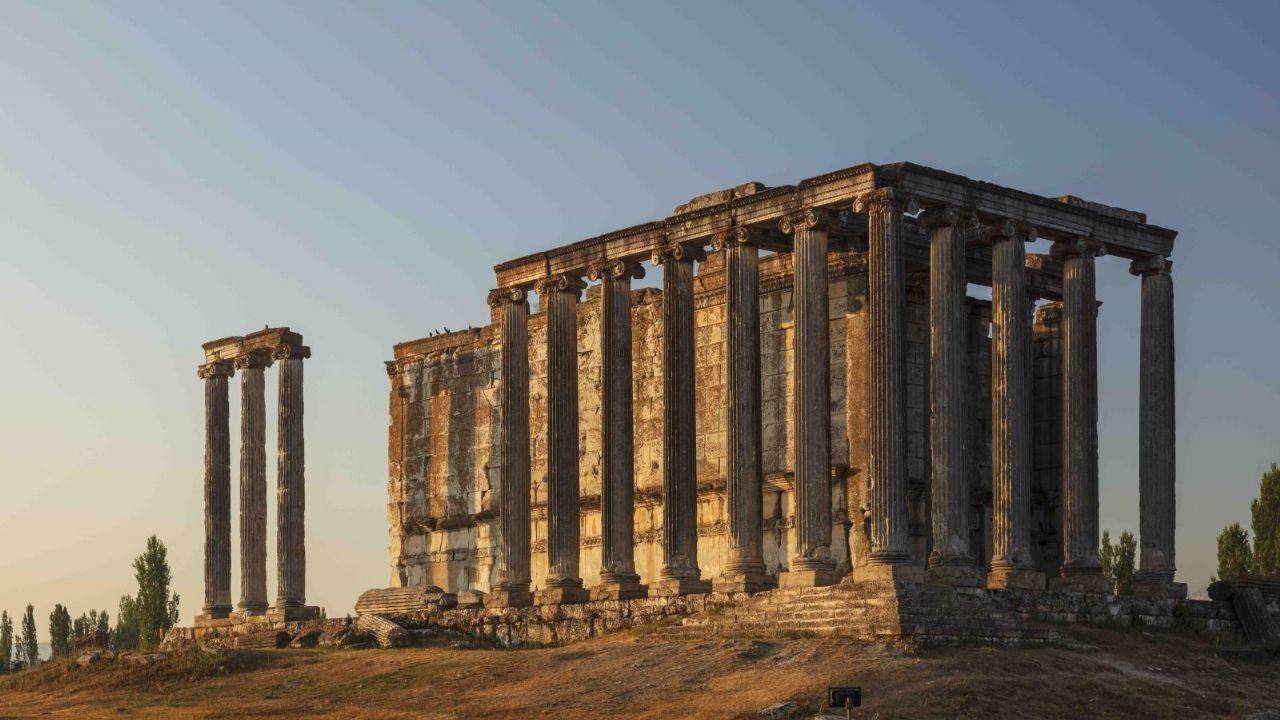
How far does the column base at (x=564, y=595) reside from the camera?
47.8m

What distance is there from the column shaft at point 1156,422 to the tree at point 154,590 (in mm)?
41164

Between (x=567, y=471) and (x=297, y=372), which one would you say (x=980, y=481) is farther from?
(x=297, y=372)

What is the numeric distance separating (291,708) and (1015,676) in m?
13.7

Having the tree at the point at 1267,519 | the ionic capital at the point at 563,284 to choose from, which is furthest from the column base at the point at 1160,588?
the tree at the point at 1267,519

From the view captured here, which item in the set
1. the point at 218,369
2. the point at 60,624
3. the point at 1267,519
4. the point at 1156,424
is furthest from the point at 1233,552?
the point at 60,624

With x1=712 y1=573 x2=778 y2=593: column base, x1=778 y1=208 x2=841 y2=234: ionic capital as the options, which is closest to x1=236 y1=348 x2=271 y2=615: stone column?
x1=712 y1=573 x2=778 y2=593: column base

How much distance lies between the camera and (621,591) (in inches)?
1858

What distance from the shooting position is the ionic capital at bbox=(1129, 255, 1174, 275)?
46.6m

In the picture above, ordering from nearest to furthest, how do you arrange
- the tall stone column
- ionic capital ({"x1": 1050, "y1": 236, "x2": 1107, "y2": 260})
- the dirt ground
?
the dirt ground
the tall stone column
ionic capital ({"x1": 1050, "y1": 236, "x2": 1107, "y2": 260})

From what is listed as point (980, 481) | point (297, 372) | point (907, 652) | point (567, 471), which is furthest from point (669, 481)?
point (297, 372)

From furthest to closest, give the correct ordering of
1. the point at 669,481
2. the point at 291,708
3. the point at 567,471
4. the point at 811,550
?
the point at 567,471, the point at 669,481, the point at 811,550, the point at 291,708

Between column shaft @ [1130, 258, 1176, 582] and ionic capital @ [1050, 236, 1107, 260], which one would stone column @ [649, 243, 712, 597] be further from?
column shaft @ [1130, 258, 1176, 582]

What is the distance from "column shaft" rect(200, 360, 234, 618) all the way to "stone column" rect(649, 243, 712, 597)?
57.1 feet

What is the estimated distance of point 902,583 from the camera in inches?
1529
